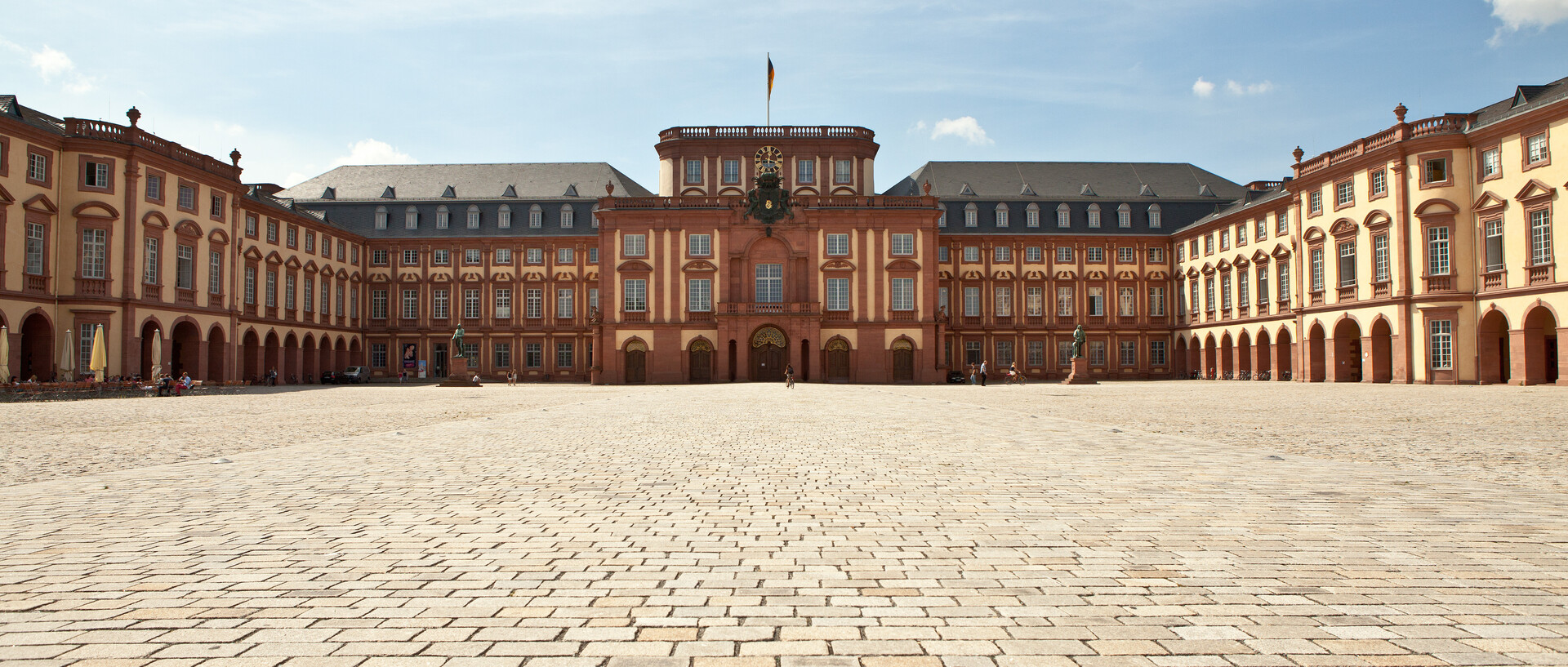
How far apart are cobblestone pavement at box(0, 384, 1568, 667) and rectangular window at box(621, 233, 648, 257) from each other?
47399mm

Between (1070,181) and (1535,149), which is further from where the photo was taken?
(1070,181)

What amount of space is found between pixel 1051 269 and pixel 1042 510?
6278 centimetres

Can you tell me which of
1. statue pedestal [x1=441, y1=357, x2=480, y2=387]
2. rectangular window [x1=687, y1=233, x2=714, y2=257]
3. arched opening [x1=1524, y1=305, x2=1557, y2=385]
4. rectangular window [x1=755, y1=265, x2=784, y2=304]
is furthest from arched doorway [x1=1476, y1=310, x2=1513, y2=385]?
statue pedestal [x1=441, y1=357, x2=480, y2=387]

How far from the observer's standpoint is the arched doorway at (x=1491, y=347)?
131ft

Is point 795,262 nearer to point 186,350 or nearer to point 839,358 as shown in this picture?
point 839,358

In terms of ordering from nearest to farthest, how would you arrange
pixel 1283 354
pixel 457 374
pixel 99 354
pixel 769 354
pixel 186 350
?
1. pixel 99 354
2. pixel 186 350
3. pixel 457 374
4. pixel 1283 354
5. pixel 769 354

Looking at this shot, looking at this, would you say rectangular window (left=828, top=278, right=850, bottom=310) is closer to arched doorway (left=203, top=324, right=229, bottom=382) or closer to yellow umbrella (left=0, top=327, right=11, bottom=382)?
arched doorway (left=203, top=324, right=229, bottom=382)

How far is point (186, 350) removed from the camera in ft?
149

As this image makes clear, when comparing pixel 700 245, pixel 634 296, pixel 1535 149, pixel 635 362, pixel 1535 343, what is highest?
pixel 1535 149

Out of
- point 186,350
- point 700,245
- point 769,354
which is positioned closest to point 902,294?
point 769,354

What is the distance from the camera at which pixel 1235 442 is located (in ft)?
42.9

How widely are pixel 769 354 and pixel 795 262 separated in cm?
634

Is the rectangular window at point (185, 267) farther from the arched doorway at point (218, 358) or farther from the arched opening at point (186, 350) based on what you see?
the arched doorway at point (218, 358)

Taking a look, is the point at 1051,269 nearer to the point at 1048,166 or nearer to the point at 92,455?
the point at 1048,166
